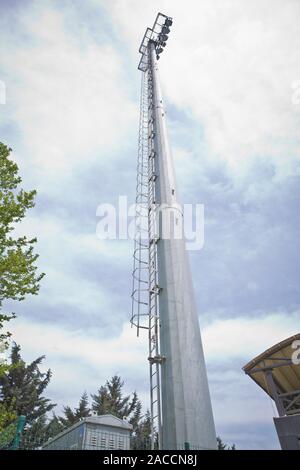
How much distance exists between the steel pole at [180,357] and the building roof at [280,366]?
16.2 feet

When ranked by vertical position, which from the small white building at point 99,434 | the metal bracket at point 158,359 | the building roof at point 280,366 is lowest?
the small white building at point 99,434

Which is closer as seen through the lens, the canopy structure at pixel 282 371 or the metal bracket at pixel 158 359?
the metal bracket at pixel 158 359

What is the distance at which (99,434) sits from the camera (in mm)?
11250

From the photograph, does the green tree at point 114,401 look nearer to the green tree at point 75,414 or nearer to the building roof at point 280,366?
the green tree at point 75,414

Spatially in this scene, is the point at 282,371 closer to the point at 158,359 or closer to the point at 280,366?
the point at 280,366

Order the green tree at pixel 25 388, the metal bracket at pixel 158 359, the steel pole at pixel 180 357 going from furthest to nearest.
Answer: the green tree at pixel 25 388
the metal bracket at pixel 158 359
the steel pole at pixel 180 357

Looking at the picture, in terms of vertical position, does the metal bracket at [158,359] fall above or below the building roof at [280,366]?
below

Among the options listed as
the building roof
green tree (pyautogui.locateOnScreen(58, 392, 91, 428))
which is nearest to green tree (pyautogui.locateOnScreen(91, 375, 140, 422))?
green tree (pyautogui.locateOnScreen(58, 392, 91, 428))

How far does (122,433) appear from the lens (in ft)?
38.7

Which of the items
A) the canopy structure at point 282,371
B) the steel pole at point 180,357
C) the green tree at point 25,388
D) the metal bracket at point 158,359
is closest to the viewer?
the steel pole at point 180,357

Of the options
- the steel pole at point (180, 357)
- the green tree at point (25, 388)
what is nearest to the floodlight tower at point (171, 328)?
the steel pole at point (180, 357)

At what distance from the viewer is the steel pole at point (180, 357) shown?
940cm
